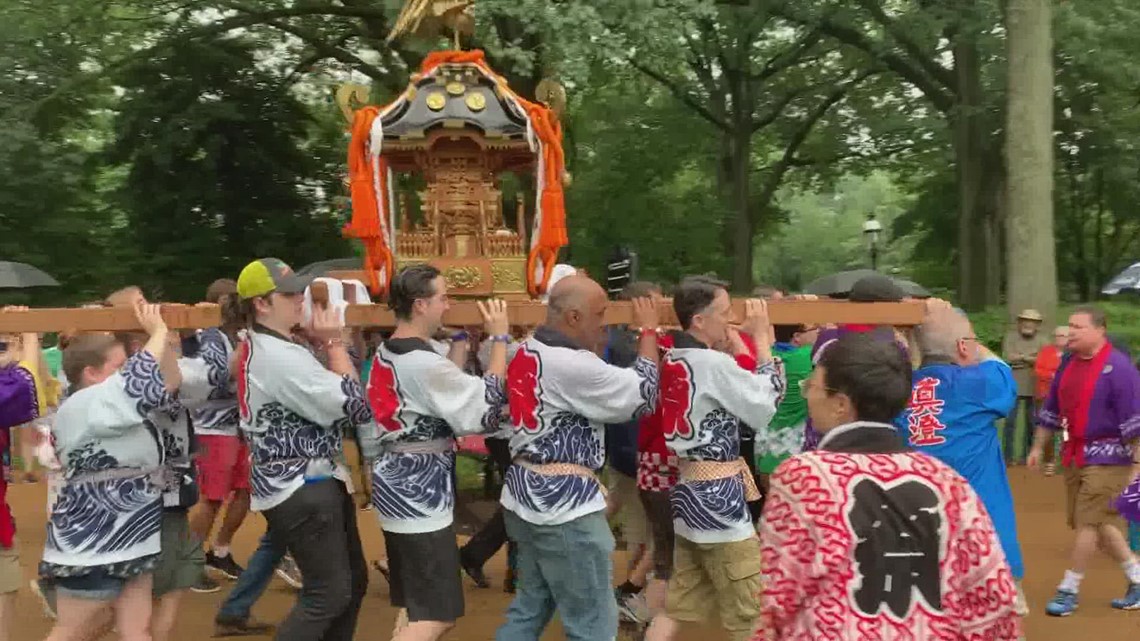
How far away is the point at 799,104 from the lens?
24.0m

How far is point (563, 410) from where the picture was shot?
13.7 feet

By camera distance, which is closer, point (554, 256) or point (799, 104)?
point (554, 256)

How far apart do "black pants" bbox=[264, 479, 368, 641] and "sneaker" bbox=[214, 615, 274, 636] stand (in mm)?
1453

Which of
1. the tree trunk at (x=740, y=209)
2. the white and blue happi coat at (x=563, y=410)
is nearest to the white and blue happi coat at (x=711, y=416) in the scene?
the white and blue happi coat at (x=563, y=410)

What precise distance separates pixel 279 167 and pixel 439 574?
604 inches

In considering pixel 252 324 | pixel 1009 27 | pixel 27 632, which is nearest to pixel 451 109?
pixel 252 324

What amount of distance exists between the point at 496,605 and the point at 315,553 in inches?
88.8

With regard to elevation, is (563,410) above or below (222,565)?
above

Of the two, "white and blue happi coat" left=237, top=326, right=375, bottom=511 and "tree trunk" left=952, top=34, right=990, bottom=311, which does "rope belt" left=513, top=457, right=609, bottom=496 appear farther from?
"tree trunk" left=952, top=34, right=990, bottom=311

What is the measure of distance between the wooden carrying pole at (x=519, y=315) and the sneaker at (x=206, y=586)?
2658 mm

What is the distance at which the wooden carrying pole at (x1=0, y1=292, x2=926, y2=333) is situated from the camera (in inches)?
171

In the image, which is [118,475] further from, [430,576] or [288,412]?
[430,576]

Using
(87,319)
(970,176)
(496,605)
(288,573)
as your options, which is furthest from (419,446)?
(970,176)

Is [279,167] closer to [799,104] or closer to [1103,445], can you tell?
[799,104]
